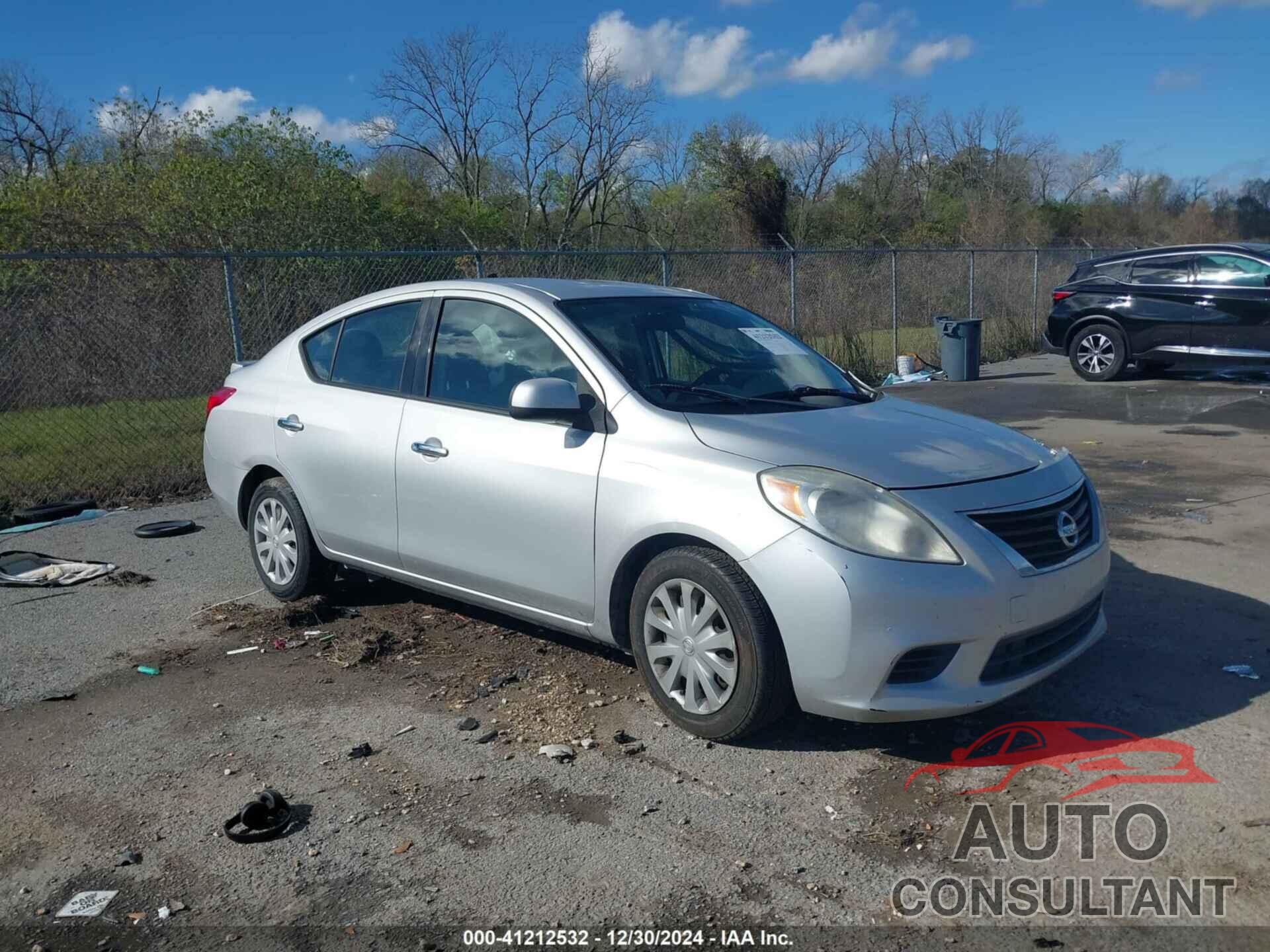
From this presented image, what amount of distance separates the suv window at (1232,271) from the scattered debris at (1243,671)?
→ 1068 centimetres

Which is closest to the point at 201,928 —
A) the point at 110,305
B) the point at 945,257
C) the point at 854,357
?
the point at 110,305

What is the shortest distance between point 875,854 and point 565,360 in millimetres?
2339

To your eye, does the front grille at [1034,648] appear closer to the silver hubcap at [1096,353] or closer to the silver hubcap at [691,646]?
the silver hubcap at [691,646]

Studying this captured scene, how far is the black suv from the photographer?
13555mm

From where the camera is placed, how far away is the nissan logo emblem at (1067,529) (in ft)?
13.0

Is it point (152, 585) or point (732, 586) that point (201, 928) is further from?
point (152, 585)

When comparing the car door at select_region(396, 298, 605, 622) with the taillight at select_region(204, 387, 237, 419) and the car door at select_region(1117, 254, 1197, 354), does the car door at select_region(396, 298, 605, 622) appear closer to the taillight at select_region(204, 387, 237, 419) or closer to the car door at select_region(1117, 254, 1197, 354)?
the taillight at select_region(204, 387, 237, 419)

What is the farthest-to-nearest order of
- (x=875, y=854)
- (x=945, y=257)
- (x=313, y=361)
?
(x=945, y=257) → (x=313, y=361) → (x=875, y=854)

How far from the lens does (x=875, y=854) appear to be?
3260 mm

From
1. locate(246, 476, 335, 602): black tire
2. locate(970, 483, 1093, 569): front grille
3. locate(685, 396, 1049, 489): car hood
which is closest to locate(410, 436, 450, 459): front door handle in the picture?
locate(246, 476, 335, 602): black tire

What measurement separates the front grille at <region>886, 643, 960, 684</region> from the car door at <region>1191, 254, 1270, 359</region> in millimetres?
12174

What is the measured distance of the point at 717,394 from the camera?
4590 mm

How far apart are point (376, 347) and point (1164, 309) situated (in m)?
12.4

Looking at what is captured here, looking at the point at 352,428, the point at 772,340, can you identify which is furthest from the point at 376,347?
the point at 772,340
